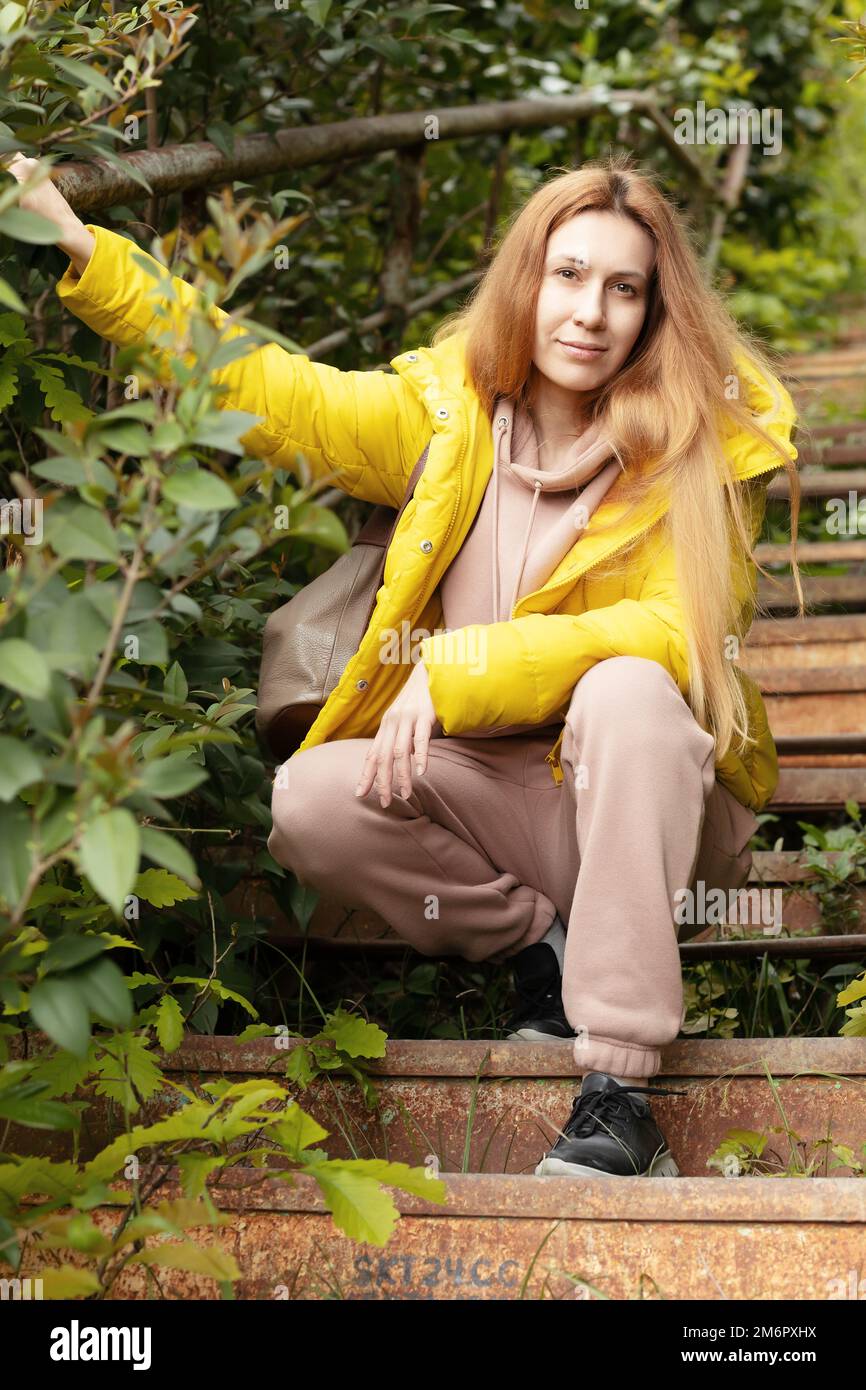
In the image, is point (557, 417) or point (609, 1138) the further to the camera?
point (557, 417)

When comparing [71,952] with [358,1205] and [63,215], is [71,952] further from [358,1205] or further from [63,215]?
[63,215]

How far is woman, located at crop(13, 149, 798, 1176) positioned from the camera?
6.31 ft

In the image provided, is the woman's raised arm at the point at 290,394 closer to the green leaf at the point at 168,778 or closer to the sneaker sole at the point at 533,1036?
the sneaker sole at the point at 533,1036

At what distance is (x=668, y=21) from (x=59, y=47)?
14.7 ft

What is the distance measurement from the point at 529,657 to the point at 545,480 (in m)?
0.33

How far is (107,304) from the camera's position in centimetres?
177

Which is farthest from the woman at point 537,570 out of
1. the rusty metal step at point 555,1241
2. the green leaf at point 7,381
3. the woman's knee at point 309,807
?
the rusty metal step at point 555,1241

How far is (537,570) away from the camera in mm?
2086

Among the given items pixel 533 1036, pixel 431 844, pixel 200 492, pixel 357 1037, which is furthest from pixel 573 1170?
pixel 200 492

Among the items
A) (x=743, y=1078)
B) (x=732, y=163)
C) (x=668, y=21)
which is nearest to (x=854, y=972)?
(x=743, y=1078)

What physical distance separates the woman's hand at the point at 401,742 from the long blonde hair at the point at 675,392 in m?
0.34

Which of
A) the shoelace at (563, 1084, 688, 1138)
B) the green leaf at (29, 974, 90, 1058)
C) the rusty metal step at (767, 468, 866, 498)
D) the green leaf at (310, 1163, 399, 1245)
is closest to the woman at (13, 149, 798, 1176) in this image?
the shoelace at (563, 1084, 688, 1138)
